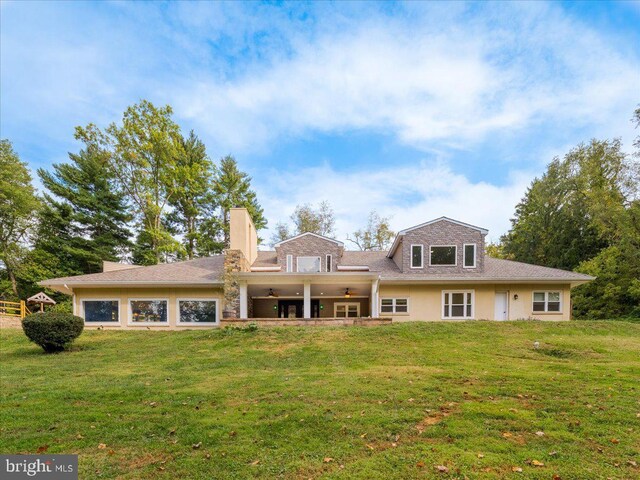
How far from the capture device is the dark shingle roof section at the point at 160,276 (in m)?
15.6

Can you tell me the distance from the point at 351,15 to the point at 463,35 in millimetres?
4093

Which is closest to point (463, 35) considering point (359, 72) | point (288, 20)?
point (359, 72)

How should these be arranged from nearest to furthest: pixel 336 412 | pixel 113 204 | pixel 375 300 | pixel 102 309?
pixel 336 412 → pixel 375 300 → pixel 102 309 → pixel 113 204

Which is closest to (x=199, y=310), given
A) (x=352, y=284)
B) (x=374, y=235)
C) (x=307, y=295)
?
(x=307, y=295)

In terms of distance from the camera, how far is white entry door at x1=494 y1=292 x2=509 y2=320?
16406 mm

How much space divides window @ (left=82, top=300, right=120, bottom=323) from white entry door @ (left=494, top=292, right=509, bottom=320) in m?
19.1

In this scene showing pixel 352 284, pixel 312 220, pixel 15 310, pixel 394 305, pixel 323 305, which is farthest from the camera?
pixel 312 220

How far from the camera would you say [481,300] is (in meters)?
16.5

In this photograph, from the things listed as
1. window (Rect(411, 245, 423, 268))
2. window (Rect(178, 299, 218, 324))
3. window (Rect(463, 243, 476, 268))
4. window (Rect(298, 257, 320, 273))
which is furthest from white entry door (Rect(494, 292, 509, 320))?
window (Rect(178, 299, 218, 324))

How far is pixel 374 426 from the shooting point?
4391mm

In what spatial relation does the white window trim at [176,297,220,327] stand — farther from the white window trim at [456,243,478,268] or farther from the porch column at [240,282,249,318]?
the white window trim at [456,243,478,268]

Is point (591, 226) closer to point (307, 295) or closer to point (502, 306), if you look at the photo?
point (502, 306)

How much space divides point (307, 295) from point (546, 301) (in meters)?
12.1

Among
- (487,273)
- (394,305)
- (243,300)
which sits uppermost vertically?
(487,273)
